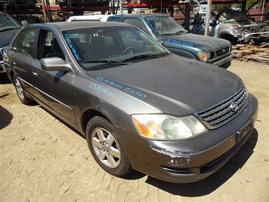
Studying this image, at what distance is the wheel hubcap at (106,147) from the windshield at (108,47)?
2.60ft

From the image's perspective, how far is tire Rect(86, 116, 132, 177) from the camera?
266cm

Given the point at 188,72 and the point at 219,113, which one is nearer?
the point at 219,113

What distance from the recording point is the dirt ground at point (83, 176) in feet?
8.70

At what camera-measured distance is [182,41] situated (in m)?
5.98

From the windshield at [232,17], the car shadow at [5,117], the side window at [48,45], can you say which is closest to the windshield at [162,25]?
A: the side window at [48,45]

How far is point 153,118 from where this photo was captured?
231cm

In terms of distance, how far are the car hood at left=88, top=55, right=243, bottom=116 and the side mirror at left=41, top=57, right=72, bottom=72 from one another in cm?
36

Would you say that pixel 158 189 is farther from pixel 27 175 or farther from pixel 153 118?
pixel 27 175

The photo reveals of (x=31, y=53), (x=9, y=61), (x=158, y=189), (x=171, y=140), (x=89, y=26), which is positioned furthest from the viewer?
(x=9, y=61)

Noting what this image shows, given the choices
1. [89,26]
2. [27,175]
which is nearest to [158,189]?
[27,175]

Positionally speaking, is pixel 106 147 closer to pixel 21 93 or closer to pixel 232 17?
pixel 21 93

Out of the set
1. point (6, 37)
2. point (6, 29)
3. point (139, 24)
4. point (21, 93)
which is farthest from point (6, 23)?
point (139, 24)

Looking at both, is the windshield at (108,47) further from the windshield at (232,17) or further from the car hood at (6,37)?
the windshield at (232,17)

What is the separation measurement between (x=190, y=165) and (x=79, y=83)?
60.4 inches
